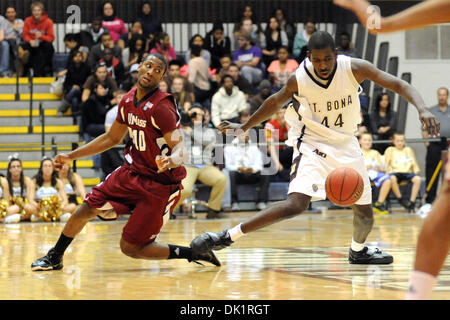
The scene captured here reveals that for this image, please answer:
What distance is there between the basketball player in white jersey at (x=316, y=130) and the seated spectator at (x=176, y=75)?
726 centimetres

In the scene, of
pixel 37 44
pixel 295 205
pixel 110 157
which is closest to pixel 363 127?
pixel 110 157

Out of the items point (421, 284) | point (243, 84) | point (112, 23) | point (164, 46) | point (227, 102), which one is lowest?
point (421, 284)

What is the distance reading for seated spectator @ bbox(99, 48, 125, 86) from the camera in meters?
14.8

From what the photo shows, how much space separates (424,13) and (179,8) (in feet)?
51.2

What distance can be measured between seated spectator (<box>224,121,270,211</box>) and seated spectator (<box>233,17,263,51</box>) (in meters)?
3.91

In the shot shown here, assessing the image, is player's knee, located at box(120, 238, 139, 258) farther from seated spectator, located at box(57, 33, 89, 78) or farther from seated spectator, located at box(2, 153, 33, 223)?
seated spectator, located at box(57, 33, 89, 78)

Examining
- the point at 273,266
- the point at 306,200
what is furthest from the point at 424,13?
the point at 273,266

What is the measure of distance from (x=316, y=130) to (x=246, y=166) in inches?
267

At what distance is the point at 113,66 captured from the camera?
14977 millimetres

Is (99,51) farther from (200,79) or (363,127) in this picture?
(363,127)

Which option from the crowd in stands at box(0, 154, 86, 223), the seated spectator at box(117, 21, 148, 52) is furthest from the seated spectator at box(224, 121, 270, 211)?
the seated spectator at box(117, 21, 148, 52)

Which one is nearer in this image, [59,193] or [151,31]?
[59,193]
